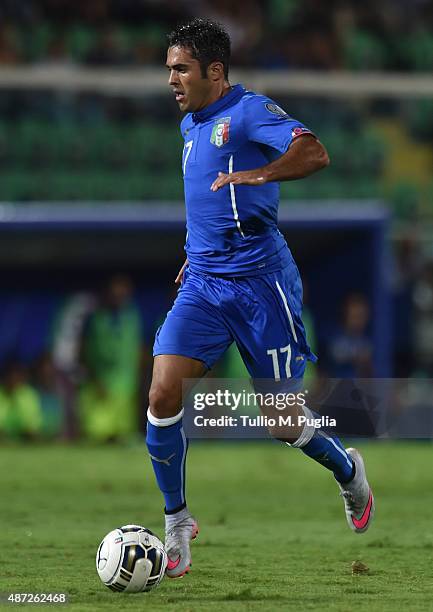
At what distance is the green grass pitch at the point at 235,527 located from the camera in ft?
16.3

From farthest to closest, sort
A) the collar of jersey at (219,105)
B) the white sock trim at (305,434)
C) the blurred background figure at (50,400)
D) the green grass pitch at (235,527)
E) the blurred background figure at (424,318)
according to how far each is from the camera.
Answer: the blurred background figure at (424,318) < the blurred background figure at (50,400) < the white sock trim at (305,434) < the collar of jersey at (219,105) < the green grass pitch at (235,527)

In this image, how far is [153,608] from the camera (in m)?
4.64

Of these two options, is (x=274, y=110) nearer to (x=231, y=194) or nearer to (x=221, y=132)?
→ (x=221, y=132)

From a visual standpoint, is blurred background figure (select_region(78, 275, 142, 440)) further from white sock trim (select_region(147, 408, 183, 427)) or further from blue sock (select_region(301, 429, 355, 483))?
white sock trim (select_region(147, 408, 183, 427))

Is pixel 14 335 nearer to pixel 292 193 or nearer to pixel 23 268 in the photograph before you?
pixel 23 268

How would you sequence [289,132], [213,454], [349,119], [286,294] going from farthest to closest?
[349,119] → [213,454] → [286,294] → [289,132]

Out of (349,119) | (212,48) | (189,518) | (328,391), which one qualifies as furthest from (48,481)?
(349,119)

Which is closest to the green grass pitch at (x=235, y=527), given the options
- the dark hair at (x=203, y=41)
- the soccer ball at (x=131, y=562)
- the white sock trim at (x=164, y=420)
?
the soccer ball at (x=131, y=562)

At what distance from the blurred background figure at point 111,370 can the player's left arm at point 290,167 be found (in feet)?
27.5

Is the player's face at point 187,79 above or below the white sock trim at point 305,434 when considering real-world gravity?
above

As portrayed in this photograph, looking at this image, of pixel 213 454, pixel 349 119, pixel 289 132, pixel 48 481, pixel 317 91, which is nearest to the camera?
pixel 289 132

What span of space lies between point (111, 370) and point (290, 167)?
8.73 metres

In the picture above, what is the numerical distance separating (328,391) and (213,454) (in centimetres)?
581

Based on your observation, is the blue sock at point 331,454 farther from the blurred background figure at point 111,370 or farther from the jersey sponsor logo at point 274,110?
the blurred background figure at point 111,370
